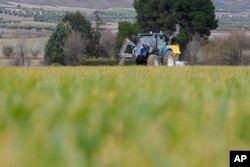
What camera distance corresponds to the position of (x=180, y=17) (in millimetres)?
63625

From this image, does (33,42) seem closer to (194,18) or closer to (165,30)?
(165,30)

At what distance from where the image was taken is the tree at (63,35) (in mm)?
58031

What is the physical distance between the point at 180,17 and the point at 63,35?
11.7m

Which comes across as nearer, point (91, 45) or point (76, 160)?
point (76, 160)

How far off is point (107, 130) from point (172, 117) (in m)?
0.26

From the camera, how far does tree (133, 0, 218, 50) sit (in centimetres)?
6266

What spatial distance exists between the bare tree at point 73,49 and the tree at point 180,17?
9.20 m

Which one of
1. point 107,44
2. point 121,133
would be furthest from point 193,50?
point 121,133

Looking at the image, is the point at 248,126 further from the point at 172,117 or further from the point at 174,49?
the point at 174,49

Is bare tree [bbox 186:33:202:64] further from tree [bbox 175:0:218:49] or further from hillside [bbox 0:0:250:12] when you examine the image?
hillside [bbox 0:0:250:12]

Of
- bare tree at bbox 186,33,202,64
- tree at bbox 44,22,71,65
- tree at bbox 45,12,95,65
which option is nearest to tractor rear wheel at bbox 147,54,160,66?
tree at bbox 45,12,95,65

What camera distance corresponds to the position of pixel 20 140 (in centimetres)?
133

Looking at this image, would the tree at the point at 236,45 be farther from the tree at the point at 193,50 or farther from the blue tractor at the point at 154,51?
the blue tractor at the point at 154,51

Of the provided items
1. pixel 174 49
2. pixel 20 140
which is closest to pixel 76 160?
pixel 20 140
